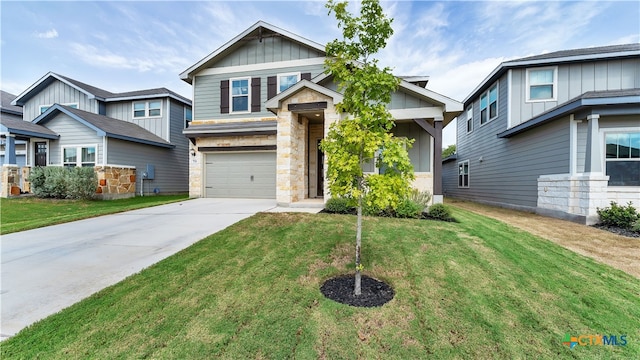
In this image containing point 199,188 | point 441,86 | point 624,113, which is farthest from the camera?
point 441,86

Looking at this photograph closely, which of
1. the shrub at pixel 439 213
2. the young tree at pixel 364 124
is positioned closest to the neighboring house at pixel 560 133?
the shrub at pixel 439 213

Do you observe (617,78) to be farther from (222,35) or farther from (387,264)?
(222,35)

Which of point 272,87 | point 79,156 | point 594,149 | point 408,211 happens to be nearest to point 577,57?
point 594,149

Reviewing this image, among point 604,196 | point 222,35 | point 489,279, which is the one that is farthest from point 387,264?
point 222,35

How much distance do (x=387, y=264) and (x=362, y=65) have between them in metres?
2.95

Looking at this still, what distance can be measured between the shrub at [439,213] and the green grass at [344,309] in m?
2.16

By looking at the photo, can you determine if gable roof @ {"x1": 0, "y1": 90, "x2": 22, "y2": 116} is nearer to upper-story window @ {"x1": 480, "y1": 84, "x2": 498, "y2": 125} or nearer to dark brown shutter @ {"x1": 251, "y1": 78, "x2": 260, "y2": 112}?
dark brown shutter @ {"x1": 251, "y1": 78, "x2": 260, "y2": 112}

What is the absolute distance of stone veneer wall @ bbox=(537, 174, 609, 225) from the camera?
23.6 feet

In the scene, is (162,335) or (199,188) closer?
(162,335)

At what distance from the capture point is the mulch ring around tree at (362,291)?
300cm

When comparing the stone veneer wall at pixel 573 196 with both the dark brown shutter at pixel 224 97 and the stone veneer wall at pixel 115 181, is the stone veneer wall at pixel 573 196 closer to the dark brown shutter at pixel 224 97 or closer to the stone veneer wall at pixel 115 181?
the dark brown shutter at pixel 224 97

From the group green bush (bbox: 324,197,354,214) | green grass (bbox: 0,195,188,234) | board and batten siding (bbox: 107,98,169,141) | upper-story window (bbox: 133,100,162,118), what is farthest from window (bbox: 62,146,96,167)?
green bush (bbox: 324,197,354,214)

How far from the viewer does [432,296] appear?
3.09 metres

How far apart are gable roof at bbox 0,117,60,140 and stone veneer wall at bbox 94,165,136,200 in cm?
342
